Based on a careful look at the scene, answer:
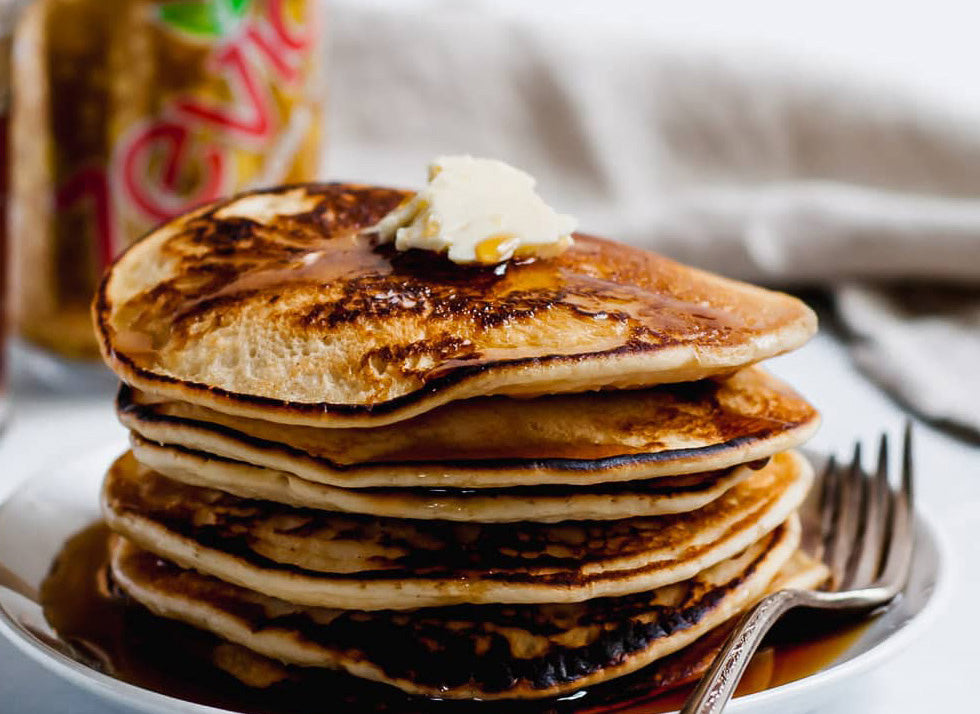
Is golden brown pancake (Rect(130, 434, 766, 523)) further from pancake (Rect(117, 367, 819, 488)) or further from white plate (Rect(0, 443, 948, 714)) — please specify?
white plate (Rect(0, 443, 948, 714))

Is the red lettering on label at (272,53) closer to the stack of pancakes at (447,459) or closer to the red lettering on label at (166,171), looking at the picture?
the red lettering on label at (166,171)

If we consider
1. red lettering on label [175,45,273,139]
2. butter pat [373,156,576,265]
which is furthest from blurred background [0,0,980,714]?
butter pat [373,156,576,265]

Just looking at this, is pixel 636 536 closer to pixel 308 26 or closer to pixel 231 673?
pixel 231 673

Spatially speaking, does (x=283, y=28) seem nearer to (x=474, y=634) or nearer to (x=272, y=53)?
(x=272, y=53)

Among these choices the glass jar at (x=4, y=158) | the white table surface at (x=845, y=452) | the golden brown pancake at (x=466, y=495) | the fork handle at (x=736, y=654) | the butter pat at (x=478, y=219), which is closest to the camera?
the fork handle at (x=736, y=654)

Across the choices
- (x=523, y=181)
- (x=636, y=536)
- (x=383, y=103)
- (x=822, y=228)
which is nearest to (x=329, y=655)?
(x=636, y=536)

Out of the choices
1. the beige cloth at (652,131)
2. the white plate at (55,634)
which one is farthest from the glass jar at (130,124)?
the beige cloth at (652,131)
